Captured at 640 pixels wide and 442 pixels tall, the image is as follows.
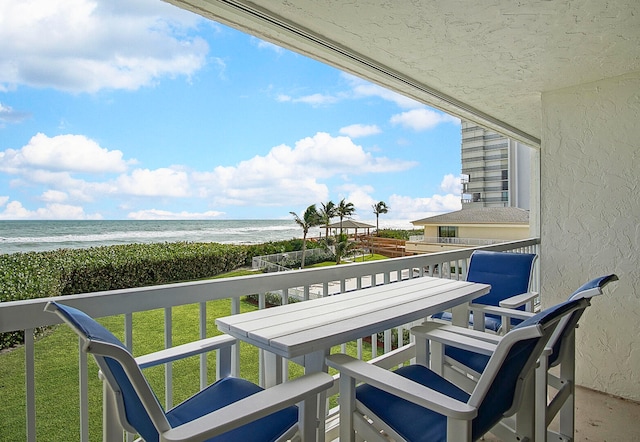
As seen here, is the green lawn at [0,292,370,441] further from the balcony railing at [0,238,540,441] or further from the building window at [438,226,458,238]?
the building window at [438,226,458,238]

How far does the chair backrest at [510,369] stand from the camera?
1.22 meters

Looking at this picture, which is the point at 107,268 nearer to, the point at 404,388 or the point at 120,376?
the point at 120,376

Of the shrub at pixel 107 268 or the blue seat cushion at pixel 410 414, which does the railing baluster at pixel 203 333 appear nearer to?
the blue seat cushion at pixel 410 414

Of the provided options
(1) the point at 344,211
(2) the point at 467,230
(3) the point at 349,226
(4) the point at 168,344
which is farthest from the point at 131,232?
(4) the point at 168,344

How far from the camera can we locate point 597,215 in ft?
10.2

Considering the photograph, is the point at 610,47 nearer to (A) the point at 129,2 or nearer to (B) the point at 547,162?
(B) the point at 547,162

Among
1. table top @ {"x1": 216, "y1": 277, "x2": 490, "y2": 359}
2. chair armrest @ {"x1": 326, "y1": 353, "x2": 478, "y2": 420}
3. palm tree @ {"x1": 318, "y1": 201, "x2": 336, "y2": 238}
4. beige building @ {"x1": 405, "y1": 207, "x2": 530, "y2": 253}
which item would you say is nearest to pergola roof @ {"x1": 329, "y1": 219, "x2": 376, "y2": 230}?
palm tree @ {"x1": 318, "y1": 201, "x2": 336, "y2": 238}

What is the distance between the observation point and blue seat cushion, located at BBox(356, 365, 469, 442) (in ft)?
4.41

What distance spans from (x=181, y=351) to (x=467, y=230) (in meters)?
18.4

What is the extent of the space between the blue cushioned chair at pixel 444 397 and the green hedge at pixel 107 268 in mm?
9893

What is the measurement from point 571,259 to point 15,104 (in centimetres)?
3620

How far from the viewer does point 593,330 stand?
3162 mm

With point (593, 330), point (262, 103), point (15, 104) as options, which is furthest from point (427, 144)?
point (593, 330)

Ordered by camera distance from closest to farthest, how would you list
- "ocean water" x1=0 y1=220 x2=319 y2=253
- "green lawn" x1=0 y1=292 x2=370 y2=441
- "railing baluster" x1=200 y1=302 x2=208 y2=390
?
1. "railing baluster" x1=200 y1=302 x2=208 y2=390
2. "green lawn" x1=0 y1=292 x2=370 y2=441
3. "ocean water" x1=0 y1=220 x2=319 y2=253
